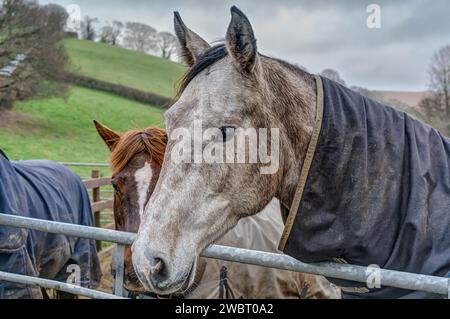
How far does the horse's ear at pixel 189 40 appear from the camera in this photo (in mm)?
1825

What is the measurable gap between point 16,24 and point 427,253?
855 inches

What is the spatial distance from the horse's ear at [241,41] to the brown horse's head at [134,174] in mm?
1552

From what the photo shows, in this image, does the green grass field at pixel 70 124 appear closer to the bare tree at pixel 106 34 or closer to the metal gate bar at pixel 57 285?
the bare tree at pixel 106 34

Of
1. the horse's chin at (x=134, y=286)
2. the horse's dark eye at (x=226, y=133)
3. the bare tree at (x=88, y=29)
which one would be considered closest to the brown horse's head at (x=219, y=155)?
the horse's dark eye at (x=226, y=133)

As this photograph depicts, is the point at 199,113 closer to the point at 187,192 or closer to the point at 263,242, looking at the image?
the point at 187,192

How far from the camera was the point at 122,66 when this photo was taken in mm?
32188

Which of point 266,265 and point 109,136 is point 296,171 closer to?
point 266,265

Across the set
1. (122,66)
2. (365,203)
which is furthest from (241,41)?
(122,66)

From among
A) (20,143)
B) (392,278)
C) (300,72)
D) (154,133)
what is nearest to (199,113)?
(300,72)

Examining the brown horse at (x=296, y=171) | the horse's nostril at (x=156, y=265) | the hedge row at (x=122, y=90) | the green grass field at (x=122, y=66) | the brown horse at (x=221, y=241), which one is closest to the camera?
the horse's nostril at (x=156, y=265)

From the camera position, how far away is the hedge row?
26672mm

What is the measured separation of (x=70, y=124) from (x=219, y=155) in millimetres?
23343

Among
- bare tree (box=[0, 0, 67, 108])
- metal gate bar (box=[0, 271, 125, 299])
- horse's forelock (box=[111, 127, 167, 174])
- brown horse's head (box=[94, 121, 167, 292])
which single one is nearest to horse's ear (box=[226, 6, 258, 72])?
metal gate bar (box=[0, 271, 125, 299])

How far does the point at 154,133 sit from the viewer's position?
10.9 ft
